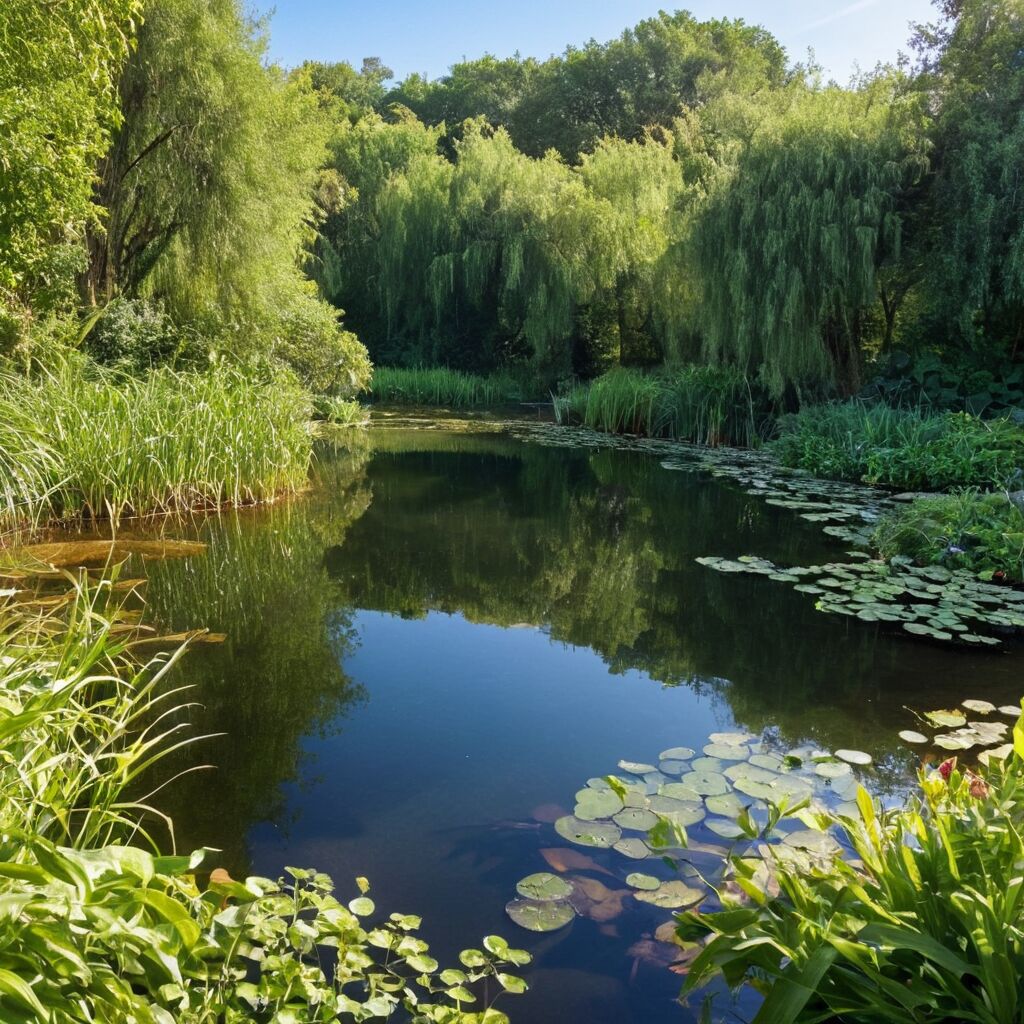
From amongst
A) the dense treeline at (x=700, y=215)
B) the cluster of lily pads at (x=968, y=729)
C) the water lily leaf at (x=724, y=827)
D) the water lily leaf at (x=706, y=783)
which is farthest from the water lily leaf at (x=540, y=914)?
the dense treeline at (x=700, y=215)

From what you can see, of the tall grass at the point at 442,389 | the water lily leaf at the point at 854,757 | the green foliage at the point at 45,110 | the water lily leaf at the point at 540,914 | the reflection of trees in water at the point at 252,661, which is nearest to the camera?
the water lily leaf at the point at 540,914

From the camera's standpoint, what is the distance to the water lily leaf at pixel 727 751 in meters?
3.11

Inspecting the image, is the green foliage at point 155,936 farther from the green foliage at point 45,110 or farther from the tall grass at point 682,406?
the tall grass at point 682,406

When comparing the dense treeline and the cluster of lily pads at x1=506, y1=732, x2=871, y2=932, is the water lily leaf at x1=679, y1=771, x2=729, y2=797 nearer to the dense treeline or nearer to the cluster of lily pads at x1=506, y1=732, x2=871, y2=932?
the cluster of lily pads at x1=506, y1=732, x2=871, y2=932

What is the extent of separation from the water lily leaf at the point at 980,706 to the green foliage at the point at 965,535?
1.95 metres

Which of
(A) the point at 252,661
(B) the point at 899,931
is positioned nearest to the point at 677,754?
(B) the point at 899,931

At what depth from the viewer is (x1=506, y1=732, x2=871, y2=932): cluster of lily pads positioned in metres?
2.26

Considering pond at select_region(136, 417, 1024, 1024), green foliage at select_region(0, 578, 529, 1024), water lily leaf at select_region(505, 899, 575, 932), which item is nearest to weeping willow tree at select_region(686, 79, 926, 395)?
pond at select_region(136, 417, 1024, 1024)

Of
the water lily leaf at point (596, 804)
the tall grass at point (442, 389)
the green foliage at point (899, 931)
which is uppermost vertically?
the tall grass at point (442, 389)

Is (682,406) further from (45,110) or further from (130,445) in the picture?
(45,110)

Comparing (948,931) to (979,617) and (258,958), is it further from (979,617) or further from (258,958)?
(979,617)

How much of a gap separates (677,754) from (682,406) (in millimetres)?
9895

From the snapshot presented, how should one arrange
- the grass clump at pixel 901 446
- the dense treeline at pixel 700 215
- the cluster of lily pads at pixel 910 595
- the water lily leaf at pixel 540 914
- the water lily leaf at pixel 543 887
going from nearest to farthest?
the water lily leaf at pixel 540 914 < the water lily leaf at pixel 543 887 < the cluster of lily pads at pixel 910 595 < the grass clump at pixel 901 446 < the dense treeline at pixel 700 215

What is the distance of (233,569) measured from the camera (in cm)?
553
